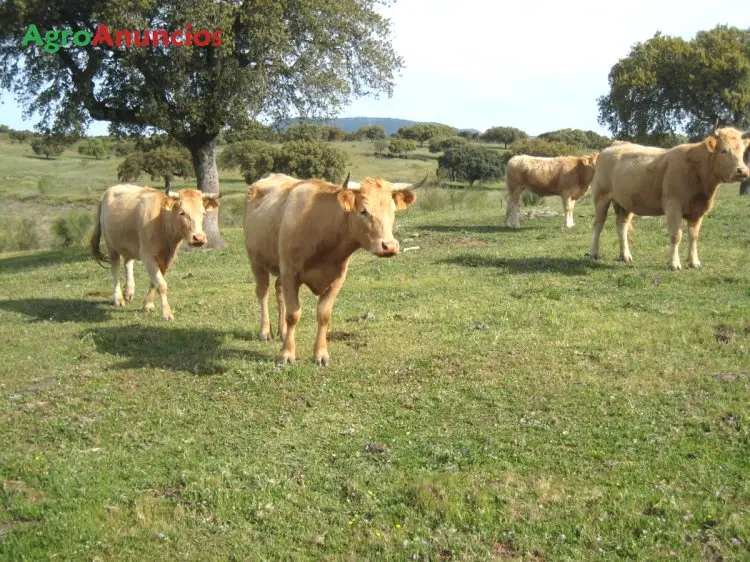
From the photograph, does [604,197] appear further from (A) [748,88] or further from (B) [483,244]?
(A) [748,88]

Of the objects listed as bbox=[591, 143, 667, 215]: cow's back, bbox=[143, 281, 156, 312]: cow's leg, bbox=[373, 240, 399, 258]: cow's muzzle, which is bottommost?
bbox=[143, 281, 156, 312]: cow's leg

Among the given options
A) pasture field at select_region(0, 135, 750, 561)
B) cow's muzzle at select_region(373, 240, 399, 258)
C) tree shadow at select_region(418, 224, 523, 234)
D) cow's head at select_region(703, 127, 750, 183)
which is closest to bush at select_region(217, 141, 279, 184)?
tree shadow at select_region(418, 224, 523, 234)

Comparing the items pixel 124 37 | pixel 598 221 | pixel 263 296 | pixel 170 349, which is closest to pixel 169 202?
pixel 263 296

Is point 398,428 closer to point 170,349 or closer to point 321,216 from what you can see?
point 321,216

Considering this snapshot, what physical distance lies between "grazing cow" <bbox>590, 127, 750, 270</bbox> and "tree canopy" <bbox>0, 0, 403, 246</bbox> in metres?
10.0

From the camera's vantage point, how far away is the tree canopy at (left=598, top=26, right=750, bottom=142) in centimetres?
3597

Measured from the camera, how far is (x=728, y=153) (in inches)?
534

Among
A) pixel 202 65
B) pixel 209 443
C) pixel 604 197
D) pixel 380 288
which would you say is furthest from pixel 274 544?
pixel 202 65

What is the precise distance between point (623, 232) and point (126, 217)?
10.7 metres

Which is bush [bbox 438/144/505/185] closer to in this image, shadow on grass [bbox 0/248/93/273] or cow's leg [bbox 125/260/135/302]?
shadow on grass [bbox 0/248/93/273]

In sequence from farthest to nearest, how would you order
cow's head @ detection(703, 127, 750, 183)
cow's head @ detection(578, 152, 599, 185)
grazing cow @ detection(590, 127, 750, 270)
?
cow's head @ detection(578, 152, 599, 185) < grazing cow @ detection(590, 127, 750, 270) < cow's head @ detection(703, 127, 750, 183)

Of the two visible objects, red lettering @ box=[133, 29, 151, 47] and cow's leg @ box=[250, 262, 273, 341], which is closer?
cow's leg @ box=[250, 262, 273, 341]

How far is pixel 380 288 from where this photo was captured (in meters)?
14.3

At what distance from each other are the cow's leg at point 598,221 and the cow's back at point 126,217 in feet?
31.7
